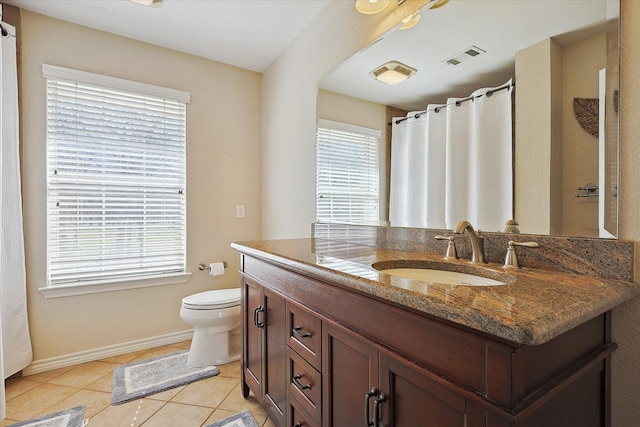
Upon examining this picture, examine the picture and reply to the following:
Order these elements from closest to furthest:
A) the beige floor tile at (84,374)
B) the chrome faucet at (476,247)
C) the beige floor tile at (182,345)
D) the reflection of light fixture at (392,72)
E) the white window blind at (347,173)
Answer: the chrome faucet at (476,247)
the reflection of light fixture at (392,72)
the white window blind at (347,173)
the beige floor tile at (84,374)
the beige floor tile at (182,345)

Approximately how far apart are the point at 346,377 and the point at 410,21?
4.97 ft

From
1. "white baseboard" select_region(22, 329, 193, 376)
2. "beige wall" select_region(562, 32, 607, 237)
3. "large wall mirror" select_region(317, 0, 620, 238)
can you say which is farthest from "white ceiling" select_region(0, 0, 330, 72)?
"white baseboard" select_region(22, 329, 193, 376)

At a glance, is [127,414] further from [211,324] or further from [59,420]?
[211,324]

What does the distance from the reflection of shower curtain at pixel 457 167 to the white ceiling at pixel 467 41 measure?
0.08m

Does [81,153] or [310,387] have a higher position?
[81,153]

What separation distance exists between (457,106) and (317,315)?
3.29 feet

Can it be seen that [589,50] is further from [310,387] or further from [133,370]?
[133,370]

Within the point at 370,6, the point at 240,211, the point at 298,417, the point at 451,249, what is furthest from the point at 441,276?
the point at 240,211

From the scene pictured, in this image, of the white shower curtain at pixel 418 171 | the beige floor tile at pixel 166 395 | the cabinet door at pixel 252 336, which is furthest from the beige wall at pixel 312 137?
the beige floor tile at pixel 166 395

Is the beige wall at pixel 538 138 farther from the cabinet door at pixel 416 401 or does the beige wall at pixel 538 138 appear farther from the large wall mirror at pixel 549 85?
the cabinet door at pixel 416 401

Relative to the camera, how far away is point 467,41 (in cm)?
122

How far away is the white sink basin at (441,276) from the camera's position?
0.99 meters

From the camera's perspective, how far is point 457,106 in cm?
127

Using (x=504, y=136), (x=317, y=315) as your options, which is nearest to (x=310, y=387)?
(x=317, y=315)
